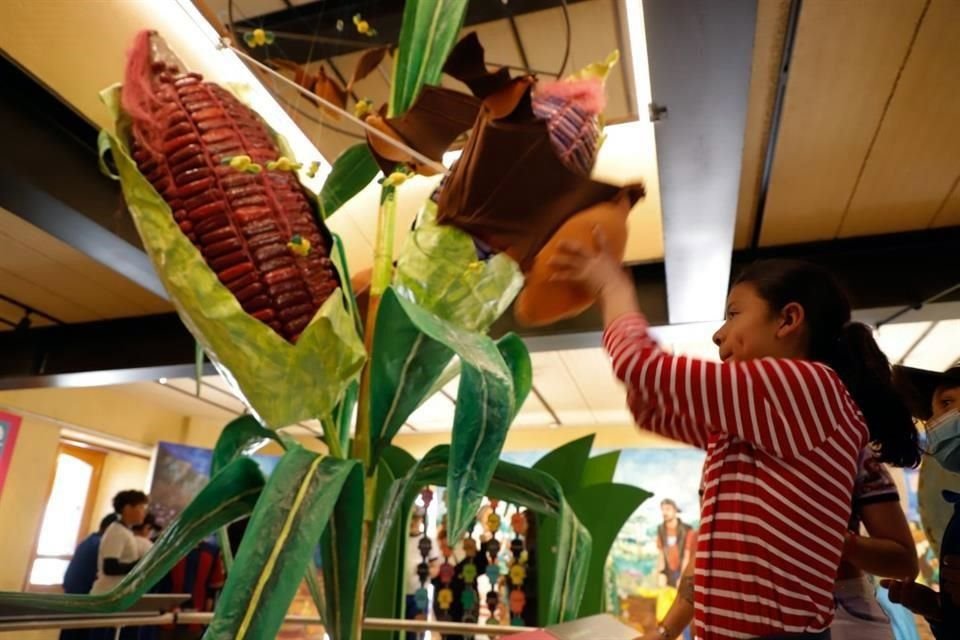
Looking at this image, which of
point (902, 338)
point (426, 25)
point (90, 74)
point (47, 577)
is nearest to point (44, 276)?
point (90, 74)

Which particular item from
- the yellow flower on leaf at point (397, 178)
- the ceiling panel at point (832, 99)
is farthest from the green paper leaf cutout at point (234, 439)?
the ceiling panel at point (832, 99)

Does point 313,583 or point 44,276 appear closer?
point 313,583

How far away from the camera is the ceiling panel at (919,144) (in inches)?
49.1

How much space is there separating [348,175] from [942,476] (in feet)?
2.88

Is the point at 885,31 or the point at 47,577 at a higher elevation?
the point at 885,31

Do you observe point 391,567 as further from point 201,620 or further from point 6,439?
point 6,439

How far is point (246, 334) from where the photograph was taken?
1.34 feet

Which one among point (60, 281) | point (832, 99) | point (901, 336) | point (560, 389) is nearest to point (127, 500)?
point (60, 281)

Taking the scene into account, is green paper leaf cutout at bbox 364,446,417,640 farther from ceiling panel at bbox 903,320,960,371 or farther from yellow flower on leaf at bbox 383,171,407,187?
ceiling panel at bbox 903,320,960,371

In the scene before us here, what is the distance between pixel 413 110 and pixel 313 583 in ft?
1.09

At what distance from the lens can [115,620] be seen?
0.80 meters

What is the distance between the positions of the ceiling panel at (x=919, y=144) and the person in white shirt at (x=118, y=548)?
10.1 ft

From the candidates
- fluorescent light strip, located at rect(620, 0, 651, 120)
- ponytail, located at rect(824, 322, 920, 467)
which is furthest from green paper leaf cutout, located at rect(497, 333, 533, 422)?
fluorescent light strip, located at rect(620, 0, 651, 120)

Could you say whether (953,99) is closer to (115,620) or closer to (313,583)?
(313,583)
